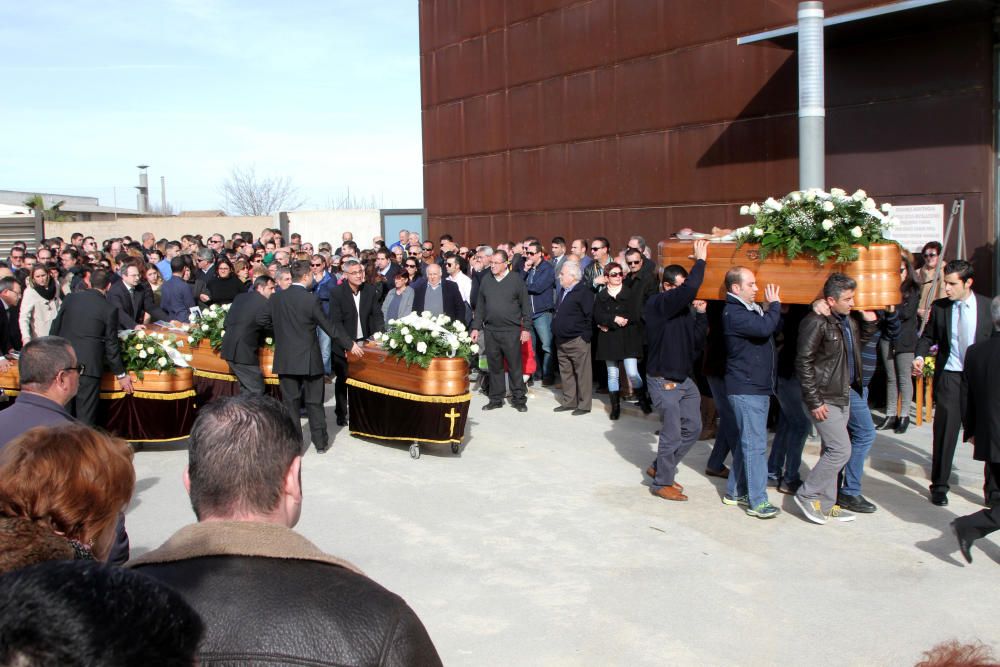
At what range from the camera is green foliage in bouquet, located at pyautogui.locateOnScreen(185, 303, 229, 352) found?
40.4 ft

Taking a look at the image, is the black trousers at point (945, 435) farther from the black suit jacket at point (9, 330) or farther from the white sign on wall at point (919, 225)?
the black suit jacket at point (9, 330)

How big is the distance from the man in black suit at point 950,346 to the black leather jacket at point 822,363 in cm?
114

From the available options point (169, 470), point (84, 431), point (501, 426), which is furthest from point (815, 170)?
point (84, 431)

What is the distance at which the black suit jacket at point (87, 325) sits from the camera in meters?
9.86

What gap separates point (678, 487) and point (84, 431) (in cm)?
636

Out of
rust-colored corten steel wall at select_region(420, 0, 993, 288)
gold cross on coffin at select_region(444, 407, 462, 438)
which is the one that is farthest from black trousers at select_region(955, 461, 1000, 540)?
rust-colored corten steel wall at select_region(420, 0, 993, 288)

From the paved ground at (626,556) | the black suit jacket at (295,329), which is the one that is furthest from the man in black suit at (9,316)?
the black suit jacket at (295,329)

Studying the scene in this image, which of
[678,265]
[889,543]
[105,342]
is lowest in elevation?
[889,543]

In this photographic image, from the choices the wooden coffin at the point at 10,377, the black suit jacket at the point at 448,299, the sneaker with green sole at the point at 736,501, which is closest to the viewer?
the sneaker with green sole at the point at 736,501

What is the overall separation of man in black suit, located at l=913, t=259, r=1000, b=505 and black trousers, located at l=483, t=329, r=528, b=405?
5.40m

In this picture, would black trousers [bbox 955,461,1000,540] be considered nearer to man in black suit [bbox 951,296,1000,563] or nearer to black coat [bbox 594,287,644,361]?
man in black suit [bbox 951,296,1000,563]

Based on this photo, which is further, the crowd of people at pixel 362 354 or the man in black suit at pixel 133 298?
the man in black suit at pixel 133 298

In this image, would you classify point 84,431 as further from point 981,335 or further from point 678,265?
point 981,335

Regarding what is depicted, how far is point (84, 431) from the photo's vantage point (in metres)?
3.20
